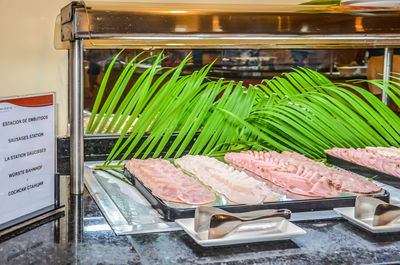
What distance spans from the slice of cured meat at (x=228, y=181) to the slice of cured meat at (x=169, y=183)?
4 cm

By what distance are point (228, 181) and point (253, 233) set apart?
0.86ft

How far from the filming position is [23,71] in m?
3.56

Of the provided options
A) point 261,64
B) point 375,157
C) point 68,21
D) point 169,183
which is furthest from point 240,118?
point 261,64

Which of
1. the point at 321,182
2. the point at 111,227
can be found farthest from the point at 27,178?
the point at 321,182

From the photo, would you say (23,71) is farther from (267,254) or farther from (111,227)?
(267,254)

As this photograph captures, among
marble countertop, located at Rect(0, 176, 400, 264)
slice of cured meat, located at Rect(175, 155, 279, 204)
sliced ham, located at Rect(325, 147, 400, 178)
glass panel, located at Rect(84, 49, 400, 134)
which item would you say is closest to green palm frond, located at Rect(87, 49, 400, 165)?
sliced ham, located at Rect(325, 147, 400, 178)

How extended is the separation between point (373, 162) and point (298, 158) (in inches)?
8.5

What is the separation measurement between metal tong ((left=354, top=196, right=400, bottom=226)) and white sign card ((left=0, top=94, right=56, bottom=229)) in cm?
→ 69

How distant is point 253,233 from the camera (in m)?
1.05

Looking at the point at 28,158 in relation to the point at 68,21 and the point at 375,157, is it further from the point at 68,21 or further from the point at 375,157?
the point at 375,157

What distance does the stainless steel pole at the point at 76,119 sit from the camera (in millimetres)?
1301

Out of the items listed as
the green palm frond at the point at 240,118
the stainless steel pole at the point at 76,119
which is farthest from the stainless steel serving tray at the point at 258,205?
the green palm frond at the point at 240,118

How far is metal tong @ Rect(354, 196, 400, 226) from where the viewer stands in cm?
112

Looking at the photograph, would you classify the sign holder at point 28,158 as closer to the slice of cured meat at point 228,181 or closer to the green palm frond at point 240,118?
the slice of cured meat at point 228,181
